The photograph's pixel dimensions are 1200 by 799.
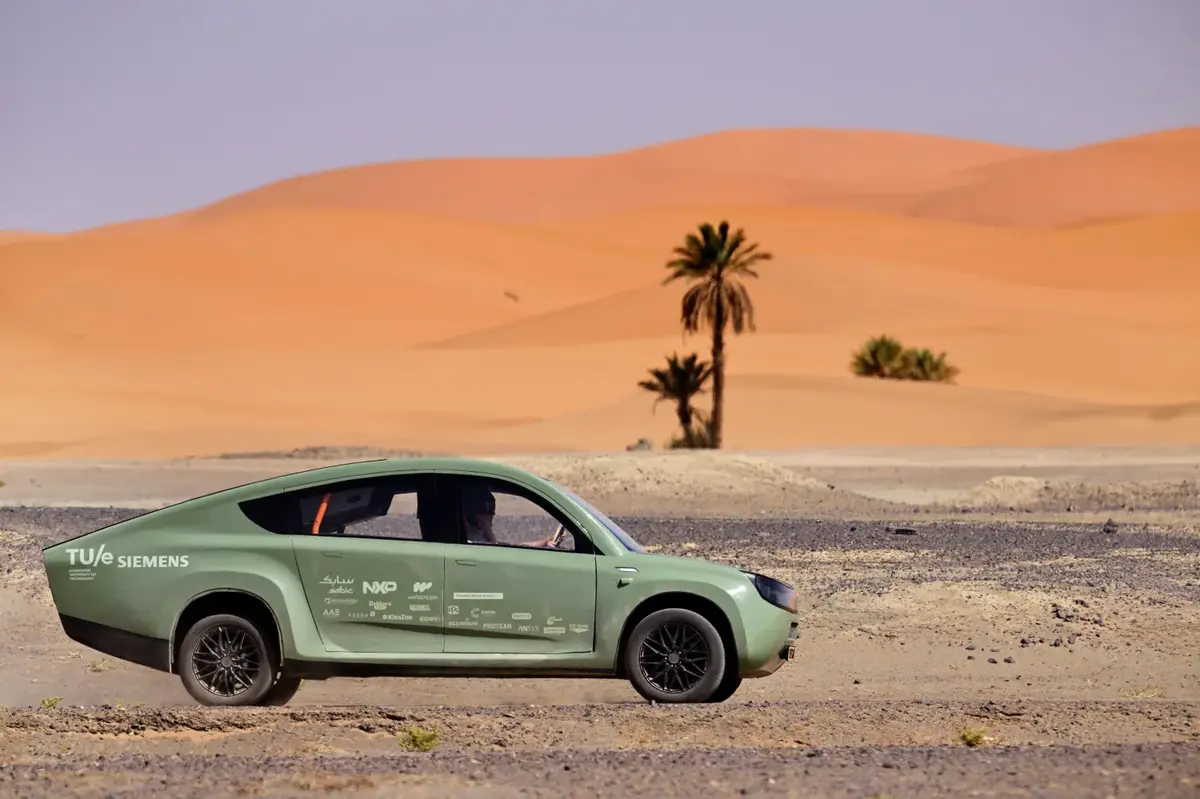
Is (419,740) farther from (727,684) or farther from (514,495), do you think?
(727,684)

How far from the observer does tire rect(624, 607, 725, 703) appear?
409 inches

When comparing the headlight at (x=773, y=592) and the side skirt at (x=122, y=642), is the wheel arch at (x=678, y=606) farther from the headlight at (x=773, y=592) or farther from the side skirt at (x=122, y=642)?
the side skirt at (x=122, y=642)

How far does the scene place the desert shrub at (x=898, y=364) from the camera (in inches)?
3231

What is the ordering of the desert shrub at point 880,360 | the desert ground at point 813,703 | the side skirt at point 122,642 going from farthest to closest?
the desert shrub at point 880,360 < the side skirt at point 122,642 < the desert ground at point 813,703

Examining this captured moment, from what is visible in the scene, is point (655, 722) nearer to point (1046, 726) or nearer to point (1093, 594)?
point (1046, 726)

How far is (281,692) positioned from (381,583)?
109cm

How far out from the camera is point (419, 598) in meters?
10.5

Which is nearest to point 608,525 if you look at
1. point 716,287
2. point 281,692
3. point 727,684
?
point 727,684

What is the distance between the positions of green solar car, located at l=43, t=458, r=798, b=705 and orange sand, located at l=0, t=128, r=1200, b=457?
54799 millimetres

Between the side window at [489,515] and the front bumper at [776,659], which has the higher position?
the side window at [489,515]

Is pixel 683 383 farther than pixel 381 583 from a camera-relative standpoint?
Yes

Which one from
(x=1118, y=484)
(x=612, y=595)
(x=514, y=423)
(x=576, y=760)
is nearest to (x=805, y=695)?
(x=612, y=595)

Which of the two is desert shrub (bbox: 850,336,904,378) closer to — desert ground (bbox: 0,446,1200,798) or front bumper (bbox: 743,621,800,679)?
desert ground (bbox: 0,446,1200,798)

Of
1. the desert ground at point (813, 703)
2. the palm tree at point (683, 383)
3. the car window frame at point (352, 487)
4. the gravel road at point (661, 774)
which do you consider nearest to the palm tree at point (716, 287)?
the palm tree at point (683, 383)
